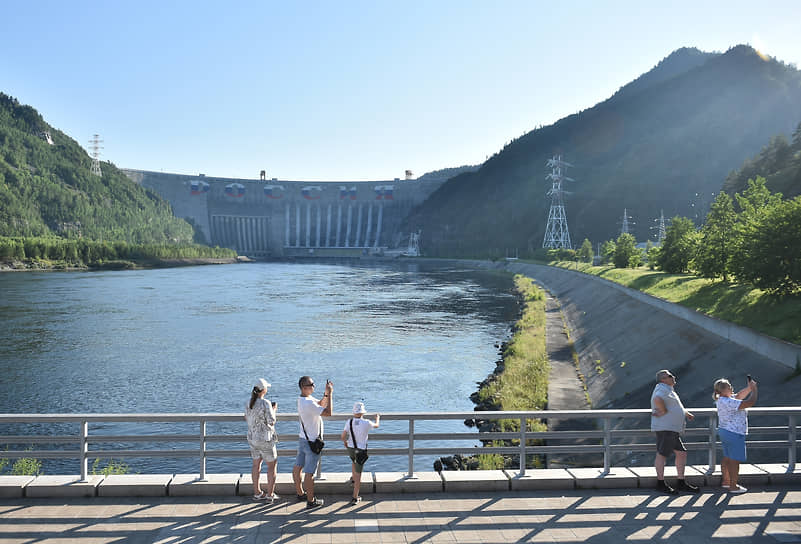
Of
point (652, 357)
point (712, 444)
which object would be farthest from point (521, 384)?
point (712, 444)

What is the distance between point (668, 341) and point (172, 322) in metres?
46.4

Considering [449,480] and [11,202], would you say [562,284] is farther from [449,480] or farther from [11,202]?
[11,202]

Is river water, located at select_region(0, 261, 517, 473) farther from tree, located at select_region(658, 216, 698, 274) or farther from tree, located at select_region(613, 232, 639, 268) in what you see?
tree, located at select_region(658, 216, 698, 274)

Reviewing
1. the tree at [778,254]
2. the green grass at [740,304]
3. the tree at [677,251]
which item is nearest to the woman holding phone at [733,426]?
the green grass at [740,304]

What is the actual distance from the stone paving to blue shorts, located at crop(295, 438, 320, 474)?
684 mm

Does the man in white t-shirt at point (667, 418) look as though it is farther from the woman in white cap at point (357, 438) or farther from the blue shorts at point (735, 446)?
the woman in white cap at point (357, 438)

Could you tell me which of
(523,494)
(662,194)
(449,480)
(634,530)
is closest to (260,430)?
(449,480)

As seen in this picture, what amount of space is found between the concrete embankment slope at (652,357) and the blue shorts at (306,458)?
13229 millimetres

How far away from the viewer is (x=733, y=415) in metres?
11.2

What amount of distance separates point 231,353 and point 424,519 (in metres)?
36.8

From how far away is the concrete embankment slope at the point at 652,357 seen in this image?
786 inches

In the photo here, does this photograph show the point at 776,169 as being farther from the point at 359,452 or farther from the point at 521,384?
the point at 359,452

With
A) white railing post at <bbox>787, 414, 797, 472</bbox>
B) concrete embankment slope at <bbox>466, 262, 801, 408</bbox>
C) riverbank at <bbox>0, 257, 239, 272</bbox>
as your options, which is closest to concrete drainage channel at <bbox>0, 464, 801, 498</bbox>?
white railing post at <bbox>787, 414, 797, 472</bbox>

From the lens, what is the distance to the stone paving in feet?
30.9
